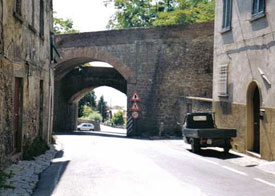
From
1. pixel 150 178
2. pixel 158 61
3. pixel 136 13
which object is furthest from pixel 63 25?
pixel 150 178

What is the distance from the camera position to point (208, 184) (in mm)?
7594

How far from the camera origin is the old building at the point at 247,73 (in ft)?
38.7

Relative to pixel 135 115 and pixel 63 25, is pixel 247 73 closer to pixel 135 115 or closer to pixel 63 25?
pixel 135 115

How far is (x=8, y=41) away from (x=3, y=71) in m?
0.85

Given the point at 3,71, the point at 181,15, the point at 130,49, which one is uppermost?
the point at 181,15

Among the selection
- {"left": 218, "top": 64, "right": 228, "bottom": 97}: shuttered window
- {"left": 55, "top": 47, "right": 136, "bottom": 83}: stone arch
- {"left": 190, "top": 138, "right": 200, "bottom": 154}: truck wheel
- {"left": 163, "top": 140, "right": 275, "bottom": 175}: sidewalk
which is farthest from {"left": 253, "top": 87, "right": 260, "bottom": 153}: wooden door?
{"left": 55, "top": 47, "right": 136, "bottom": 83}: stone arch

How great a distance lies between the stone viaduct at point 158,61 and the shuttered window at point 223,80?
7.98m

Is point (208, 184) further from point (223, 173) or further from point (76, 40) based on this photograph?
point (76, 40)

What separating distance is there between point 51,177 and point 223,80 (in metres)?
9.11

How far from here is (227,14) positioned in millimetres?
15320

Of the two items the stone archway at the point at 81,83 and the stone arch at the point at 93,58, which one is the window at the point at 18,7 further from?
the stone archway at the point at 81,83

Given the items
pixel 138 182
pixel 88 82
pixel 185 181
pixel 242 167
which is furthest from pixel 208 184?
pixel 88 82

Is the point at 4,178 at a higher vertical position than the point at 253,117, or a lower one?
lower

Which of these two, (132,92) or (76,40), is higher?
(76,40)
